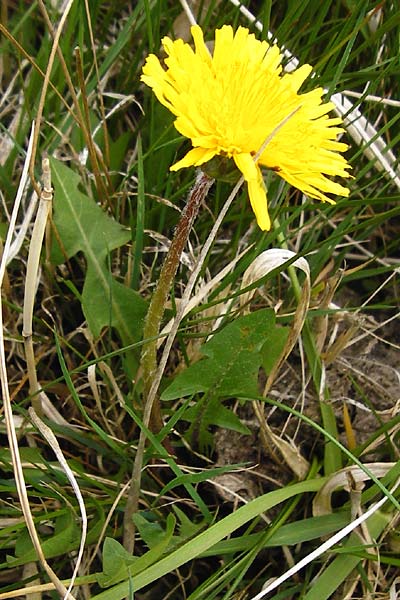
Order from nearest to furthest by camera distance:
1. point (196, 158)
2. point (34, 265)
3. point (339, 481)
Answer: point (196, 158)
point (34, 265)
point (339, 481)

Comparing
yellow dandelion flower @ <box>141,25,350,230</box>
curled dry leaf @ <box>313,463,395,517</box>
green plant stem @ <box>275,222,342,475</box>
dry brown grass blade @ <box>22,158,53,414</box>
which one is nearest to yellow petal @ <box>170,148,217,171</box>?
yellow dandelion flower @ <box>141,25,350,230</box>

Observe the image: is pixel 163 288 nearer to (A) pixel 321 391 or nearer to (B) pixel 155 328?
(B) pixel 155 328

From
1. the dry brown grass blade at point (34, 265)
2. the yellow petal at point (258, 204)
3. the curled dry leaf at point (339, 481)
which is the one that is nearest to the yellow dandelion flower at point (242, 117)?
the yellow petal at point (258, 204)

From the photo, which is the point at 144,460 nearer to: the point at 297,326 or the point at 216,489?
the point at 216,489

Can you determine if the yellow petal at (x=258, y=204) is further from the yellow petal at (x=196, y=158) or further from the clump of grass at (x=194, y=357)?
the clump of grass at (x=194, y=357)

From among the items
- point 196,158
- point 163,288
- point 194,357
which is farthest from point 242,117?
point 194,357

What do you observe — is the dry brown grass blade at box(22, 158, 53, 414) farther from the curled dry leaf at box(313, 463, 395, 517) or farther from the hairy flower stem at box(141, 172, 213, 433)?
the curled dry leaf at box(313, 463, 395, 517)
